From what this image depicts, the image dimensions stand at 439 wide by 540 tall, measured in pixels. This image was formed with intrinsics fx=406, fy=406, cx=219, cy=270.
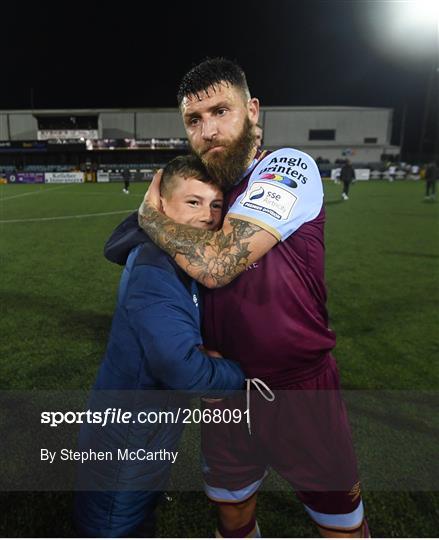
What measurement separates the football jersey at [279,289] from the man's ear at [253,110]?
0.77 feet

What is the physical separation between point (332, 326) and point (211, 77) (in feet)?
12.8

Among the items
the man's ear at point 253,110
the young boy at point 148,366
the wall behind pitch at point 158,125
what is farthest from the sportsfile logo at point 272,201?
the wall behind pitch at point 158,125

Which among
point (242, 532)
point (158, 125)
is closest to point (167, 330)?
point (242, 532)

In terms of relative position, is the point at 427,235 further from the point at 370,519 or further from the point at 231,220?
the point at 231,220

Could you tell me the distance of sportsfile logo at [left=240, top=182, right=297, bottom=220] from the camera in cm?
147

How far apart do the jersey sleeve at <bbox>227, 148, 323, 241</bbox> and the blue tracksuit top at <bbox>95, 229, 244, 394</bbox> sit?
341 millimetres

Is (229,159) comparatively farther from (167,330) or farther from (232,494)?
(232,494)

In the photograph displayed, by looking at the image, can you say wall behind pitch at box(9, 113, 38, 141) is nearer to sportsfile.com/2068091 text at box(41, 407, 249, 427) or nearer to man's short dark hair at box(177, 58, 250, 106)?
man's short dark hair at box(177, 58, 250, 106)

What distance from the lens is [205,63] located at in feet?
6.02

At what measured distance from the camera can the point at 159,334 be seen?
140cm

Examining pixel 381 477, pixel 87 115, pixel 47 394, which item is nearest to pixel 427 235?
pixel 381 477

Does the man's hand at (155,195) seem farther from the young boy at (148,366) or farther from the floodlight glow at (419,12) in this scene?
the floodlight glow at (419,12)

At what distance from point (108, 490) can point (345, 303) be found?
4.83 metres

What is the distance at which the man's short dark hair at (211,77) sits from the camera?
1777mm
